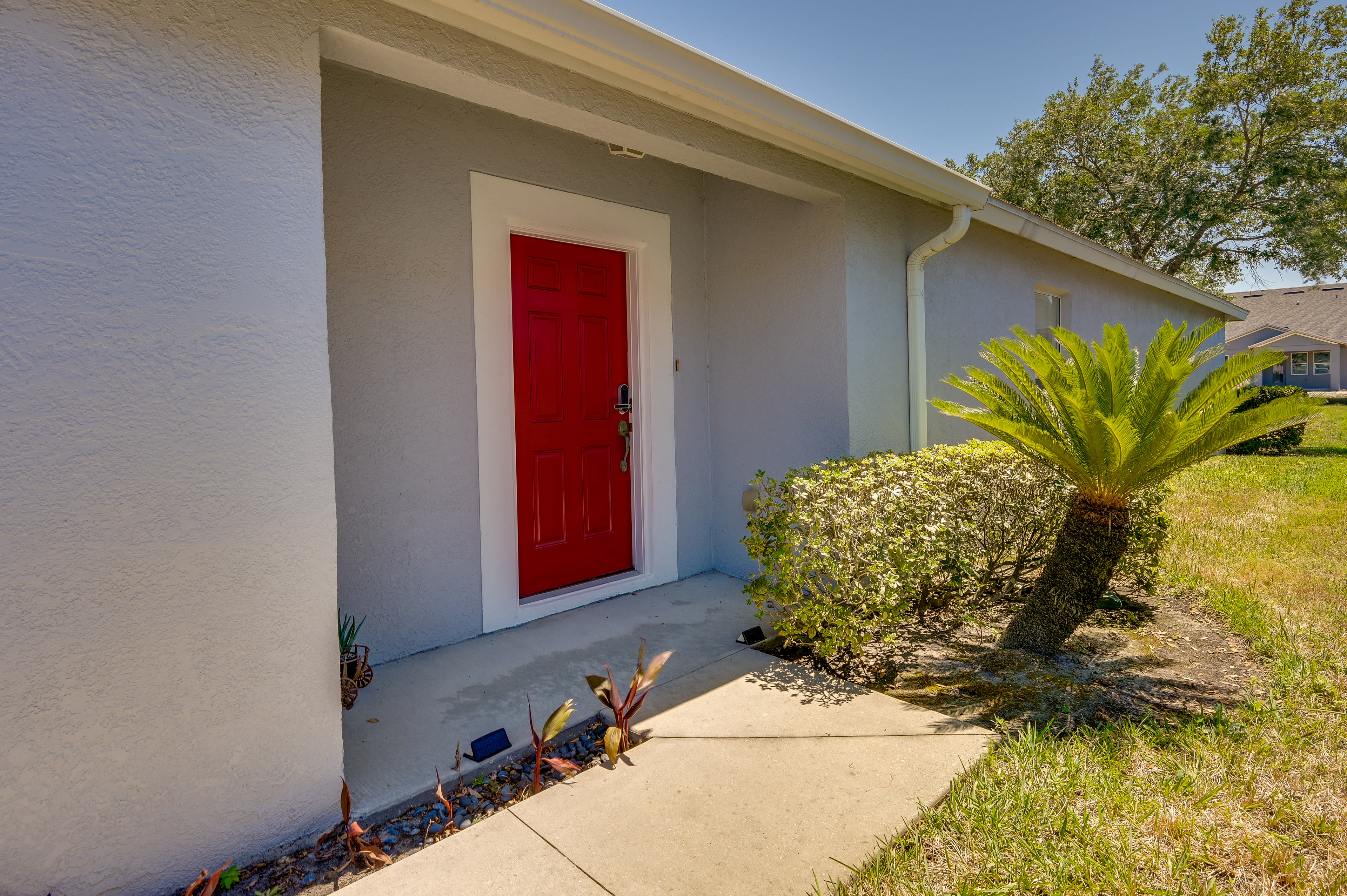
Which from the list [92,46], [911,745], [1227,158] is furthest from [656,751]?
[1227,158]

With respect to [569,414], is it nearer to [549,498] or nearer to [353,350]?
[549,498]

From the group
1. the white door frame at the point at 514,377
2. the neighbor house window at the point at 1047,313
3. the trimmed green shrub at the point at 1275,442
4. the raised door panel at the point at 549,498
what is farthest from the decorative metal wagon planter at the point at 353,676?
the trimmed green shrub at the point at 1275,442

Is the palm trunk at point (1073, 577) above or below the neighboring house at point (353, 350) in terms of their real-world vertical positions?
below

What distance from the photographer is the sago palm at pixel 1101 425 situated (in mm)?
3109

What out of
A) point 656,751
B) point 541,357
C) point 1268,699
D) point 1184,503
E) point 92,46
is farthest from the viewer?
point 1184,503

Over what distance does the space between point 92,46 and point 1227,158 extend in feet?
75.7

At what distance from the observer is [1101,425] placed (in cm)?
307

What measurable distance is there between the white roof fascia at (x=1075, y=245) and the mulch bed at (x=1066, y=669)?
3048 millimetres

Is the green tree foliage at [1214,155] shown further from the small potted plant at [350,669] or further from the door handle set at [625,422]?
A: the small potted plant at [350,669]

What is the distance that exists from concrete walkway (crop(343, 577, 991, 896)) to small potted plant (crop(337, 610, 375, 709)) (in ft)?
2.85

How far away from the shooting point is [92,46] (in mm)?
1862

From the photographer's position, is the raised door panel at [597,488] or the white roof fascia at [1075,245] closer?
the raised door panel at [597,488]

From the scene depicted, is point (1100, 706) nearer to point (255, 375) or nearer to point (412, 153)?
point (255, 375)

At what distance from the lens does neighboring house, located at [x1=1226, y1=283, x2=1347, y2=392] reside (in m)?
32.2
